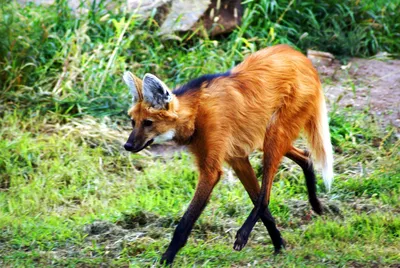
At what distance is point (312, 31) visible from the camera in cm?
666

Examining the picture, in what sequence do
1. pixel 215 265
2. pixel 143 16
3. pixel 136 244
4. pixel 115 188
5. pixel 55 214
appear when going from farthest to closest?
1. pixel 143 16
2. pixel 115 188
3. pixel 55 214
4. pixel 136 244
5. pixel 215 265

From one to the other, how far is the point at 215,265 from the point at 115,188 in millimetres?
1531

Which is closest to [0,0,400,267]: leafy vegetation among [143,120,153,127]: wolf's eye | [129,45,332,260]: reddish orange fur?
[129,45,332,260]: reddish orange fur

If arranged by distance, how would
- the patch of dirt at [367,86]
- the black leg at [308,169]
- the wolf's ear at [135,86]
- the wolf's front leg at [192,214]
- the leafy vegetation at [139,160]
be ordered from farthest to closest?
the patch of dirt at [367,86]
the black leg at [308,169]
the leafy vegetation at [139,160]
the wolf's ear at [135,86]
the wolf's front leg at [192,214]

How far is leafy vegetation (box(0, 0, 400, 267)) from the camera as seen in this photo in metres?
4.06

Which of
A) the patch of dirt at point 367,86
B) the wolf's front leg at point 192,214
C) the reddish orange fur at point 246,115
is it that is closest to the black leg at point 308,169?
the reddish orange fur at point 246,115

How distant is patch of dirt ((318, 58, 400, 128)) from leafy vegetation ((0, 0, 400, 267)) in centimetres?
17

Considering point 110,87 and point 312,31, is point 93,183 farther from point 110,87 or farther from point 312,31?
point 312,31

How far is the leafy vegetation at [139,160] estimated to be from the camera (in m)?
4.06

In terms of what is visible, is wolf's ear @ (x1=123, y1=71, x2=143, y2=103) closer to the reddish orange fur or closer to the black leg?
the reddish orange fur

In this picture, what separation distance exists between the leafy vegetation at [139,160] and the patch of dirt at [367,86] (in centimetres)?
17

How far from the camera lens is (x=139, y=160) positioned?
5383 millimetres

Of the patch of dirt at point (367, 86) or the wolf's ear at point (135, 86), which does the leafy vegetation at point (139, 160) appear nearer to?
the patch of dirt at point (367, 86)

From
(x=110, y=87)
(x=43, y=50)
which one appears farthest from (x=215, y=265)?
(x=43, y=50)
